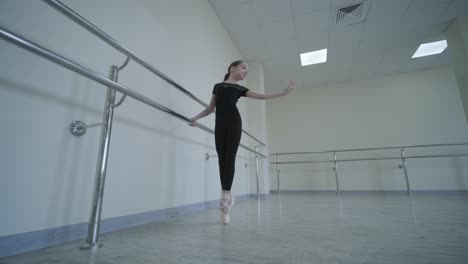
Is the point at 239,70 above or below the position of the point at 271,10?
below

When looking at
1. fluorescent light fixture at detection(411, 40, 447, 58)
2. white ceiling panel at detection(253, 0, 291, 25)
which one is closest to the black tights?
white ceiling panel at detection(253, 0, 291, 25)

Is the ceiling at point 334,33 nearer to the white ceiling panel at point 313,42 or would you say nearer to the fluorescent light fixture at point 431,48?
the white ceiling panel at point 313,42

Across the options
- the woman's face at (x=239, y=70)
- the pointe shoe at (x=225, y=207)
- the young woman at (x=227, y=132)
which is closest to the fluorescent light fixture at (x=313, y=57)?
the woman's face at (x=239, y=70)

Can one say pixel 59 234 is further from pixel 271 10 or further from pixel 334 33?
pixel 334 33

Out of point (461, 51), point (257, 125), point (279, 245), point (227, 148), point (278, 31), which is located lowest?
point (279, 245)

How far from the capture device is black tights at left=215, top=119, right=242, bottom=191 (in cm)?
121

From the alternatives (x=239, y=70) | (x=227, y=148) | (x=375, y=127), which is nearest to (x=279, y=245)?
(x=227, y=148)

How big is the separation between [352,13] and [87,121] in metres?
3.06

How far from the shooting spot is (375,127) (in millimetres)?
4367

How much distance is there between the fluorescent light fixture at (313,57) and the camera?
3.72 m

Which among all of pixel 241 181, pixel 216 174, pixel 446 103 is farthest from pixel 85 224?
pixel 446 103

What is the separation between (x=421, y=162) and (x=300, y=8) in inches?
134

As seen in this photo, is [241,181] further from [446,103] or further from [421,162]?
[446,103]

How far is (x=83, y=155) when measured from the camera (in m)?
0.92
